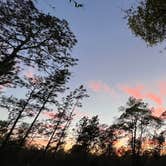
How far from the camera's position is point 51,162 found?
46.2m

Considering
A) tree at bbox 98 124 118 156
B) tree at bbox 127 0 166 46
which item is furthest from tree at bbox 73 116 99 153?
tree at bbox 127 0 166 46

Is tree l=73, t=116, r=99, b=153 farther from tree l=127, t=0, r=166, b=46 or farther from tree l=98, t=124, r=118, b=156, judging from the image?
tree l=127, t=0, r=166, b=46

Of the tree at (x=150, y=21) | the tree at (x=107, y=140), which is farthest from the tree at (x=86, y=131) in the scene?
the tree at (x=150, y=21)

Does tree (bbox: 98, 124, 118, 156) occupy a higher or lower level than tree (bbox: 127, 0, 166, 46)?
higher

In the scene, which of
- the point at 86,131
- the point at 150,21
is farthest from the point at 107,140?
the point at 150,21

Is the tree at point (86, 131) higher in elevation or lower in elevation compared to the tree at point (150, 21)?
higher

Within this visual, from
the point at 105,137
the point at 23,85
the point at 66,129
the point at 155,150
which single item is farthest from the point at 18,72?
the point at 155,150

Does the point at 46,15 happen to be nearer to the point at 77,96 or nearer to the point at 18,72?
the point at 18,72

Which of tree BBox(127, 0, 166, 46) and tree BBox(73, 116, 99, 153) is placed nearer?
tree BBox(127, 0, 166, 46)

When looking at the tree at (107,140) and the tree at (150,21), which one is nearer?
the tree at (150,21)

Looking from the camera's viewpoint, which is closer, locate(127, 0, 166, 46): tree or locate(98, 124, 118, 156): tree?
locate(127, 0, 166, 46): tree

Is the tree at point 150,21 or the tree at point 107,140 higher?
the tree at point 107,140

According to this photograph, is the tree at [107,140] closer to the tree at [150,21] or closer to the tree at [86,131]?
the tree at [86,131]

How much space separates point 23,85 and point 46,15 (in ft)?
20.3
